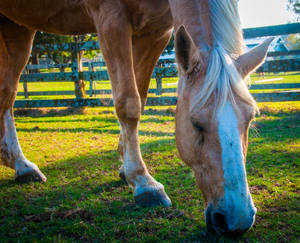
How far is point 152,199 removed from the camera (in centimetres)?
229

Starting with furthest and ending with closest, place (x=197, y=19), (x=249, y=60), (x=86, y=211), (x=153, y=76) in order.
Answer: (x=153, y=76) < (x=86, y=211) < (x=197, y=19) < (x=249, y=60)

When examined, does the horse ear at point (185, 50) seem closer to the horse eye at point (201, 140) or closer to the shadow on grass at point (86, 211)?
the horse eye at point (201, 140)

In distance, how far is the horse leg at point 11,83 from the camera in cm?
311

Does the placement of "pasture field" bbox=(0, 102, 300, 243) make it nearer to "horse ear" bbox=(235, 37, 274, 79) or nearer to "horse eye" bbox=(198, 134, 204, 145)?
"horse ear" bbox=(235, 37, 274, 79)

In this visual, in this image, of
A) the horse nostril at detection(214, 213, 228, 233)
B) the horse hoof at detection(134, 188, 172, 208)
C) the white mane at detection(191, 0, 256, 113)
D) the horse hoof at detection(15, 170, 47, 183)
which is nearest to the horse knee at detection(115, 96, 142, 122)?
the horse hoof at detection(134, 188, 172, 208)

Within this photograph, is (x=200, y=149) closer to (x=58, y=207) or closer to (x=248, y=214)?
(x=248, y=214)

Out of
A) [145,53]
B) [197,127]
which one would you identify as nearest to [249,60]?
[197,127]

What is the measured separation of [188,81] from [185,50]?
0.68ft

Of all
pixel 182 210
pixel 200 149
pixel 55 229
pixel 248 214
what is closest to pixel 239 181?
pixel 248 214

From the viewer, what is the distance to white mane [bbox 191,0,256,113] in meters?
1.64

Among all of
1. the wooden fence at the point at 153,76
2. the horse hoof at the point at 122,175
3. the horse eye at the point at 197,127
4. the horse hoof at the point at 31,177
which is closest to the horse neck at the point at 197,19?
the horse eye at the point at 197,127

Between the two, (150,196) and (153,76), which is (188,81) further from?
(153,76)

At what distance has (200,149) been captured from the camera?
171 cm

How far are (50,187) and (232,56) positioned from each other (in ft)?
7.01
